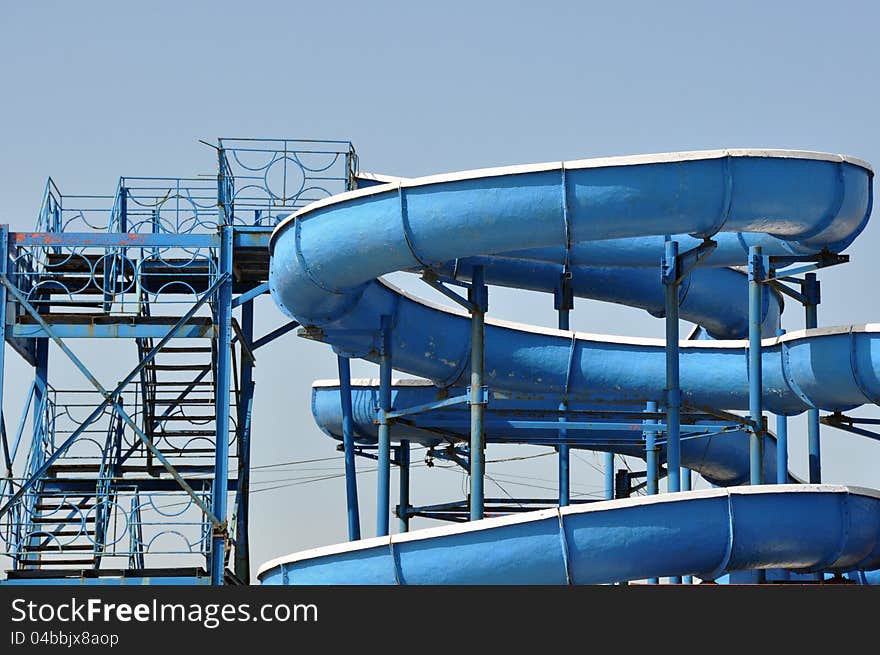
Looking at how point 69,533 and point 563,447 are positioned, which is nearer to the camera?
point 69,533

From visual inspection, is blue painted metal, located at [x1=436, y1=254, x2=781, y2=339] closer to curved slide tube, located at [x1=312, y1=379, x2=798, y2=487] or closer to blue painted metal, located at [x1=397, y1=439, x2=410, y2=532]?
curved slide tube, located at [x1=312, y1=379, x2=798, y2=487]

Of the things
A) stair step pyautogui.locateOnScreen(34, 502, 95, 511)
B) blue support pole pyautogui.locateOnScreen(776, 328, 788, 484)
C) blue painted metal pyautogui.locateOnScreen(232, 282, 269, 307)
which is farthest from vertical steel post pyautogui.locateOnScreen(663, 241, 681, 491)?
stair step pyautogui.locateOnScreen(34, 502, 95, 511)

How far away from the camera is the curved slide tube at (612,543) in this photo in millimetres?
20453

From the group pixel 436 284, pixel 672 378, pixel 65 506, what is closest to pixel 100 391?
pixel 65 506

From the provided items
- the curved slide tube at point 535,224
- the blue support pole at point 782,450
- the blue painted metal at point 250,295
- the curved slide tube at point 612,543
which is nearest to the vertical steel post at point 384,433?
the curved slide tube at point 535,224

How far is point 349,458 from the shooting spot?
2898 centimetres

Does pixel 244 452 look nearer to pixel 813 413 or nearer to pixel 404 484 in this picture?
pixel 404 484

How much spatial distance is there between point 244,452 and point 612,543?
31.2ft

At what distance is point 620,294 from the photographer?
29.8 metres

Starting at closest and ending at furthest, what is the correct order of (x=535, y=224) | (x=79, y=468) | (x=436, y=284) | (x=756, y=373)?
(x=535, y=224), (x=436, y=284), (x=756, y=373), (x=79, y=468)

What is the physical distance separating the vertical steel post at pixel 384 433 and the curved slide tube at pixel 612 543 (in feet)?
13.3
